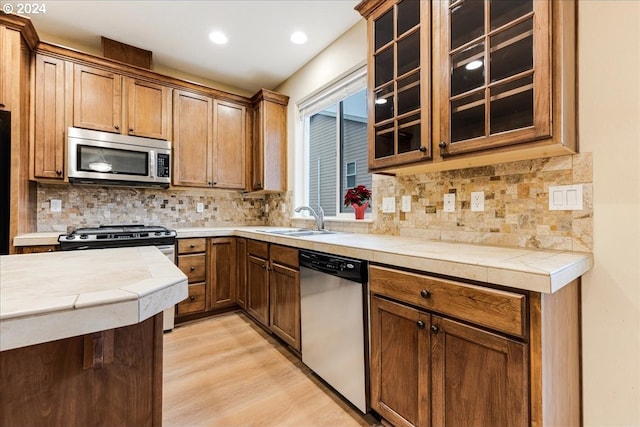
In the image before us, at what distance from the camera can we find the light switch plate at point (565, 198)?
1312mm

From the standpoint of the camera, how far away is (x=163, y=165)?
295 cm

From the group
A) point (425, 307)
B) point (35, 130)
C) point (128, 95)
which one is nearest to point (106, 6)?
point (128, 95)

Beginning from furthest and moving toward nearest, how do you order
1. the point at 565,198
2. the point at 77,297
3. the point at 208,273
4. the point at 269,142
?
the point at 269,142
the point at 208,273
the point at 565,198
the point at 77,297

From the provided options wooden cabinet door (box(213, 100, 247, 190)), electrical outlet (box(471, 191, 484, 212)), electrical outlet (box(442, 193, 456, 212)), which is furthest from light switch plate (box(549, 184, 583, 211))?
wooden cabinet door (box(213, 100, 247, 190))

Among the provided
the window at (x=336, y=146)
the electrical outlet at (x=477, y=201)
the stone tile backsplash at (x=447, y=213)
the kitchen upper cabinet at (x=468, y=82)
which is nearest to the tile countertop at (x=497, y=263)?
the stone tile backsplash at (x=447, y=213)

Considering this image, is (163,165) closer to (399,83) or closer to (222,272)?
(222,272)

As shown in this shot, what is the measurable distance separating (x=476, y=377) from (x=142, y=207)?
3347 mm

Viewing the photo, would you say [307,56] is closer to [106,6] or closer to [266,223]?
[106,6]

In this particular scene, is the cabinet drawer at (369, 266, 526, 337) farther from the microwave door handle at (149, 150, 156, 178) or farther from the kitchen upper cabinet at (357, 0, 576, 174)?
the microwave door handle at (149, 150, 156, 178)

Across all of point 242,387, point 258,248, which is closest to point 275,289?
point 258,248

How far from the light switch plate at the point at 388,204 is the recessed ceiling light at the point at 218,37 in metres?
2.09

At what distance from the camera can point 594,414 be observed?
4.09ft

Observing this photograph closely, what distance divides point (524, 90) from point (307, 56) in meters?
2.34

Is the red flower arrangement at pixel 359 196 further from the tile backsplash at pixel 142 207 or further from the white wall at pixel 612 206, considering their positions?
the tile backsplash at pixel 142 207
